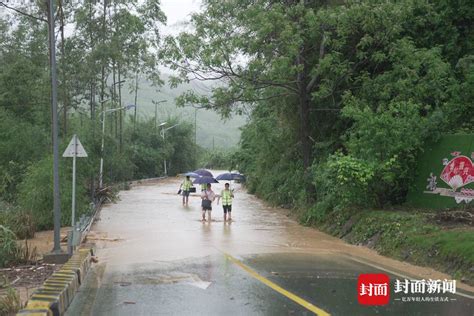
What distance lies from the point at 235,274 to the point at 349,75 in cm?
1178

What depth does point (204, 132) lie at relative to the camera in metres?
177

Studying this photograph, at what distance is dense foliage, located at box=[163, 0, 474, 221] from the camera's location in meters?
15.6

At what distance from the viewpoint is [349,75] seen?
20.0 meters

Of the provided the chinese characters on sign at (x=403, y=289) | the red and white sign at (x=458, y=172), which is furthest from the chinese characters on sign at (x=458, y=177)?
the chinese characters on sign at (x=403, y=289)

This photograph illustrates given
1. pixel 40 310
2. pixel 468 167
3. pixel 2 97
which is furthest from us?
pixel 2 97

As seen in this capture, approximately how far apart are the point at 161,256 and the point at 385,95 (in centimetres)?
955

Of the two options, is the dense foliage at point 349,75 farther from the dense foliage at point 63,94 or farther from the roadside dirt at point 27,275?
the roadside dirt at point 27,275

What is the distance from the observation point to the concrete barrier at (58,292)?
6367mm

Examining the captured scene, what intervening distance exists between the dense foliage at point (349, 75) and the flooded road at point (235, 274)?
8.07 ft

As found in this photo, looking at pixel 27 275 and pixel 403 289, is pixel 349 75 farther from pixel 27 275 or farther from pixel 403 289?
pixel 27 275

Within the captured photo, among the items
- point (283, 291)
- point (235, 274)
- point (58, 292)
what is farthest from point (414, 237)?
point (58, 292)

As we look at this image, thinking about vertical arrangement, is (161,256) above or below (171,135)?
below

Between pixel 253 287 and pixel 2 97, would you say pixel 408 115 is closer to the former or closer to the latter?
pixel 253 287

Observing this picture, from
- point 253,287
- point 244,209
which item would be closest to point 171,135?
point 244,209
